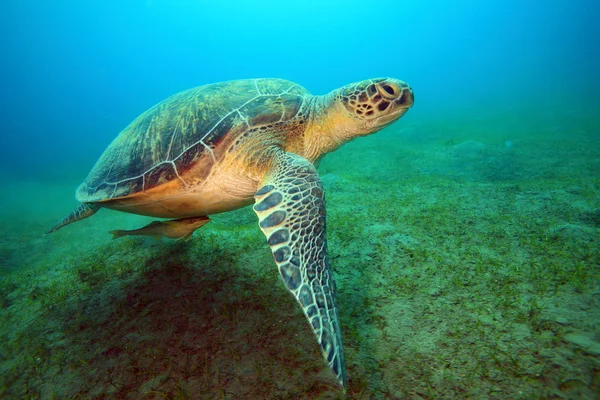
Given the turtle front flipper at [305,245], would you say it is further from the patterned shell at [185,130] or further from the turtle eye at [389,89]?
the turtle eye at [389,89]

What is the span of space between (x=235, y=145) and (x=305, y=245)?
5.03 feet

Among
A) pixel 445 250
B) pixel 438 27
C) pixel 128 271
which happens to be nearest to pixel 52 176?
pixel 128 271

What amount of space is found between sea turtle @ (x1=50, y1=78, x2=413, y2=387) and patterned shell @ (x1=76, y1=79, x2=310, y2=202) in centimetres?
1

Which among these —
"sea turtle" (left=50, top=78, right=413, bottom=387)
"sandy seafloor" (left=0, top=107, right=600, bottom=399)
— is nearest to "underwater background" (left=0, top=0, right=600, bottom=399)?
"sandy seafloor" (left=0, top=107, right=600, bottom=399)

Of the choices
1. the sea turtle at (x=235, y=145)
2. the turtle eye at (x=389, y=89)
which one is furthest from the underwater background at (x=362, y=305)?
the turtle eye at (x=389, y=89)

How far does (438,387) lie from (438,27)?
5479 inches

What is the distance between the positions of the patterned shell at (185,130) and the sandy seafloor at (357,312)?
1110mm

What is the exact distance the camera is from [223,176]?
2660 millimetres

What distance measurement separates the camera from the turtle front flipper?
4.61 feet

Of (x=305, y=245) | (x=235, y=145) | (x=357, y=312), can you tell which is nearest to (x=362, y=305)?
(x=357, y=312)

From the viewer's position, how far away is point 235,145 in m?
2.69

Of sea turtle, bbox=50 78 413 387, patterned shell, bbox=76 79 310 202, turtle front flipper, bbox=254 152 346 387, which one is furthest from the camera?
patterned shell, bbox=76 79 310 202

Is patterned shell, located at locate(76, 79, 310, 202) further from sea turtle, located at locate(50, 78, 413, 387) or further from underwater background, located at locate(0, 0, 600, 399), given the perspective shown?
underwater background, located at locate(0, 0, 600, 399)

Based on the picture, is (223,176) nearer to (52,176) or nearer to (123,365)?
(123,365)
